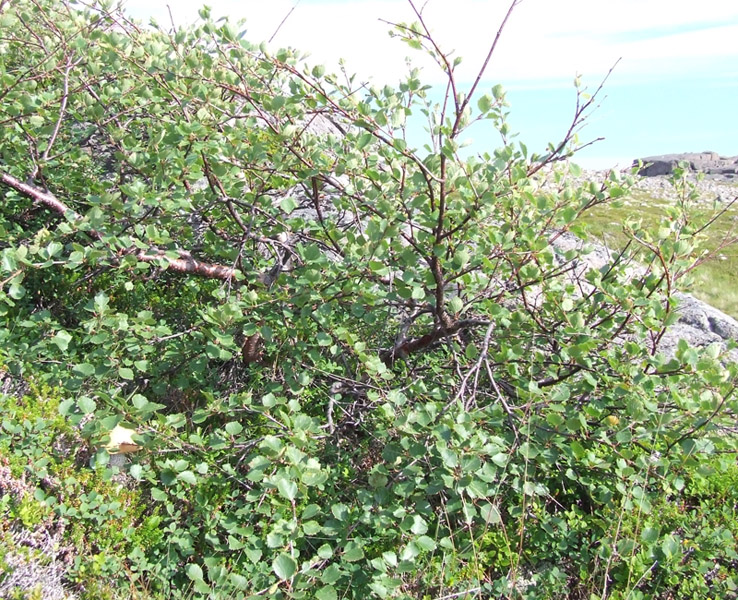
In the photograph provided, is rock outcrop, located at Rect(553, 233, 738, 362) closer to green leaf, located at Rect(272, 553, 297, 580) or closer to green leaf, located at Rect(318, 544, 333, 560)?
green leaf, located at Rect(318, 544, 333, 560)

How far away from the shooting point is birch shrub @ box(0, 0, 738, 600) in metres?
2.83

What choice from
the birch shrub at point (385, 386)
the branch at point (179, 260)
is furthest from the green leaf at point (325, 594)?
the branch at point (179, 260)

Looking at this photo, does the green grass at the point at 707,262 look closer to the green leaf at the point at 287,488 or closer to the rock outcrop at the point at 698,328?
the rock outcrop at the point at 698,328

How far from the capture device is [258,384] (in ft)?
14.0

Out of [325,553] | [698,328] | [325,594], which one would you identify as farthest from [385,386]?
[698,328]

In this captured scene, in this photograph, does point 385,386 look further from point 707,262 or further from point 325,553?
point 707,262

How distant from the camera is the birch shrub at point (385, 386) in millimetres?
2832

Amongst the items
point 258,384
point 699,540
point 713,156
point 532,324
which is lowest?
point 699,540

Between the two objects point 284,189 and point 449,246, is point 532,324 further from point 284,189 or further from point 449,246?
point 284,189

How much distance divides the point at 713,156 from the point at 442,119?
124 meters

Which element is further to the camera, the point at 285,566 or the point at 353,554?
the point at 353,554

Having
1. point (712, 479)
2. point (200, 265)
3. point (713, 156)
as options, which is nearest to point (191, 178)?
point (200, 265)

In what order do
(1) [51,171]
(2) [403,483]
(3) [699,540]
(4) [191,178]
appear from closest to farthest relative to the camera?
(2) [403,483]
(3) [699,540]
(4) [191,178]
(1) [51,171]

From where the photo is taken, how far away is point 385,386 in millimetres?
3809
